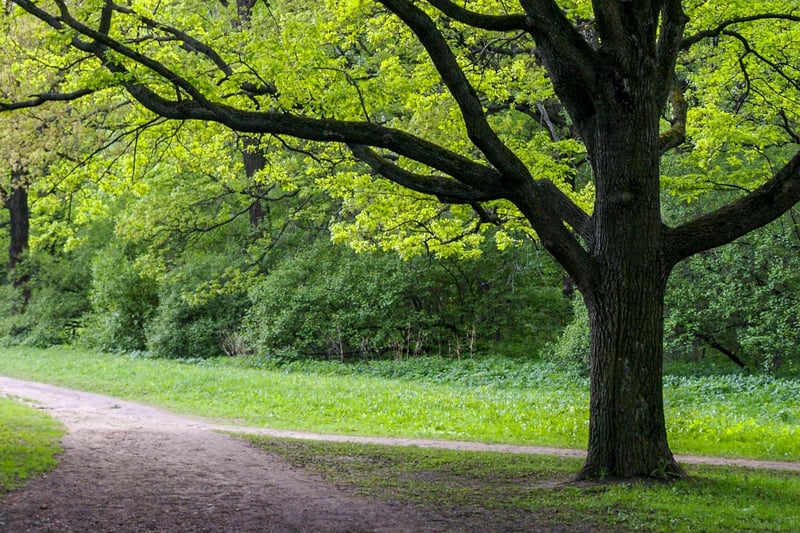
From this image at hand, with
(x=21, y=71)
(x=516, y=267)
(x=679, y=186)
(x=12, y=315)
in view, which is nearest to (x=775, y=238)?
(x=679, y=186)

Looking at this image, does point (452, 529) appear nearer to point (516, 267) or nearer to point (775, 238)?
point (775, 238)

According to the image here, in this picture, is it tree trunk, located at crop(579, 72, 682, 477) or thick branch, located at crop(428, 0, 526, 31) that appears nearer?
tree trunk, located at crop(579, 72, 682, 477)

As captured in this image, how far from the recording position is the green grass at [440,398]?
44.3ft

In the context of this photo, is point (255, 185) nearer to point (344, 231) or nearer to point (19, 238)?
point (344, 231)

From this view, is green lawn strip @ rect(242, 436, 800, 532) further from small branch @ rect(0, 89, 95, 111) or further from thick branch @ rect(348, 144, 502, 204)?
small branch @ rect(0, 89, 95, 111)

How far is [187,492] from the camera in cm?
877

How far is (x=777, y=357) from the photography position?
20.1 metres

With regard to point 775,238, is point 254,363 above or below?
below

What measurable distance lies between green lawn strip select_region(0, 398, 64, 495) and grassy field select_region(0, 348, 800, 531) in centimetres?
8

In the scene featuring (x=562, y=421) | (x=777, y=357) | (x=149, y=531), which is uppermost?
(x=777, y=357)

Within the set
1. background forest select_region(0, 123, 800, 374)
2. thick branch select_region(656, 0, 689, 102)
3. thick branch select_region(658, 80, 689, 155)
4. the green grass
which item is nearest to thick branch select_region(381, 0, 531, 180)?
thick branch select_region(656, 0, 689, 102)

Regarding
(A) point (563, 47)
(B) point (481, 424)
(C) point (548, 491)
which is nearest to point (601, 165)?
(A) point (563, 47)

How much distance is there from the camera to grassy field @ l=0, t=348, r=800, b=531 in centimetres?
805

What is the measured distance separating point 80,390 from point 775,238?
1736cm
